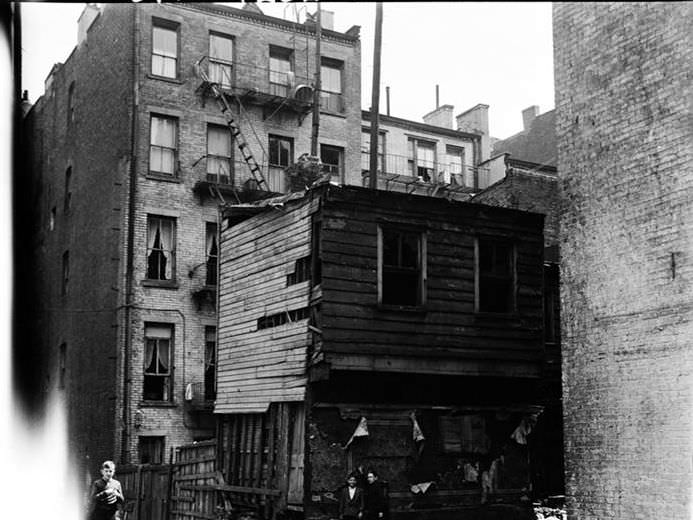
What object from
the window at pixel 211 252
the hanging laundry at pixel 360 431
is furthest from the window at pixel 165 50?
the hanging laundry at pixel 360 431

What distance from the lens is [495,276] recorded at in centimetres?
2078

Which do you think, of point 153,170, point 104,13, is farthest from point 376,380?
point 104,13

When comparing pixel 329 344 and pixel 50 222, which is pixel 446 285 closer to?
pixel 329 344

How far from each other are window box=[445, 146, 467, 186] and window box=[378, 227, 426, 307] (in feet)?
75.9

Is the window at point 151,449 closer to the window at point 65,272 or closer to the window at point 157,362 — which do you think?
the window at point 157,362

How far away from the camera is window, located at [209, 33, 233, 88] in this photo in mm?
31578

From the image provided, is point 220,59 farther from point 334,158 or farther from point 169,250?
point 169,250

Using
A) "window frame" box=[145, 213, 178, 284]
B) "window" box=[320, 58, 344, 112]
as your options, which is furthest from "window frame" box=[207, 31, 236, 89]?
"window frame" box=[145, 213, 178, 284]

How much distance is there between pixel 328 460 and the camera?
1855 centimetres

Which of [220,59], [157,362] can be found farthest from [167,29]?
[157,362]

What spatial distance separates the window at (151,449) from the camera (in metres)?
28.3

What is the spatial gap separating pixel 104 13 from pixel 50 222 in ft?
31.7

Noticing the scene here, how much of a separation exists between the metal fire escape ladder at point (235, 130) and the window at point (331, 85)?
4.24 metres

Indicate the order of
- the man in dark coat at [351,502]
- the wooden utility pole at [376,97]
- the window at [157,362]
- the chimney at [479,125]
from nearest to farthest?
1. the man in dark coat at [351,502]
2. the wooden utility pole at [376,97]
3. the window at [157,362]
4. the chimney at [479,125]
